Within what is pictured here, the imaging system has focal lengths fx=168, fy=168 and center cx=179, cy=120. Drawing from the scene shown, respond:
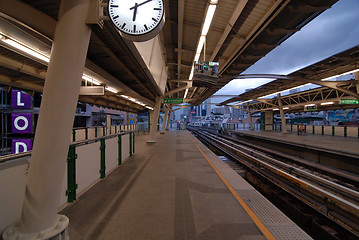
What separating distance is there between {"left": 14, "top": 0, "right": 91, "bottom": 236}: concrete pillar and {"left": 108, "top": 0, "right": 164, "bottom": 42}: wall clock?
0.43m

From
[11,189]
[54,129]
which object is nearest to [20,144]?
[11,189]

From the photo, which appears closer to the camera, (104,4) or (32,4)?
(104,4)

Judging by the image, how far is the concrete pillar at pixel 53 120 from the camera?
7.14ft

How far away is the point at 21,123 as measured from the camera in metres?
9.30

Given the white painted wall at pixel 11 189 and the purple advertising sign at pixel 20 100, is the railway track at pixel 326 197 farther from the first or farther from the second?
the purple advertising sign at pixel 20 100

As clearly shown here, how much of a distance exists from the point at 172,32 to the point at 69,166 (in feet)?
21.7

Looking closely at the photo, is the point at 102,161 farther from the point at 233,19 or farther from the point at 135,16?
the point at 233,19

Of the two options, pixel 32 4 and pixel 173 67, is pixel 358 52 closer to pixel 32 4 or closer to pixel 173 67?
pixel 173 67

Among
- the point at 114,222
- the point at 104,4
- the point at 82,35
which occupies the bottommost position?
the point at 114,222

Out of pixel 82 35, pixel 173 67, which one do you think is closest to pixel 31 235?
pixel 82 35

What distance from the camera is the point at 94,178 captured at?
476 centimetres

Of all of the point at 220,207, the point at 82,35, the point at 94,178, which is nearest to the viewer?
the point at 82,35

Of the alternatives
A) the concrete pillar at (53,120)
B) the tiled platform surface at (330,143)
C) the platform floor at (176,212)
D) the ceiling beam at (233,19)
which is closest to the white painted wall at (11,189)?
the concrete pillar at (53,120)

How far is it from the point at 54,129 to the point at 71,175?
77.6 inches
